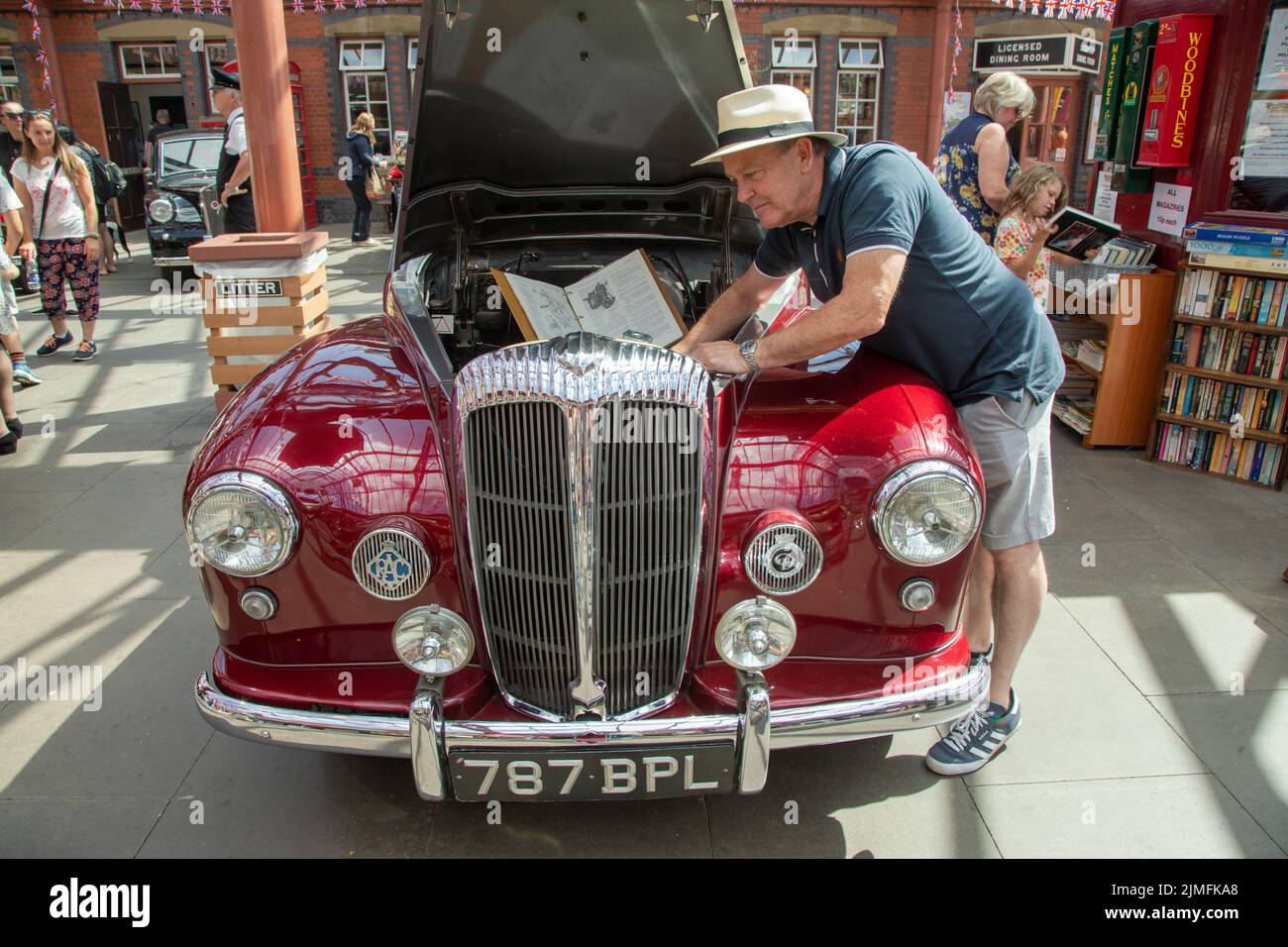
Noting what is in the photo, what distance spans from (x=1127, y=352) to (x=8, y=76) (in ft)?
65.7

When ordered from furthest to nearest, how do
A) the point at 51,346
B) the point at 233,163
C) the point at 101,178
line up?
the point at 101,178 → the point at 51,346 → the point at 233,163

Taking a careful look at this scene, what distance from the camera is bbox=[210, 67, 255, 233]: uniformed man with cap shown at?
686 cm

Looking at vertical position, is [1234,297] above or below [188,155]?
below

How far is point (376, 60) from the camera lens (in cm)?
1650

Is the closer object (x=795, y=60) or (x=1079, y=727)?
(x=1079, y=727)

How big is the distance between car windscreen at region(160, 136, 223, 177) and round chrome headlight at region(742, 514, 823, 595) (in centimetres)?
1208

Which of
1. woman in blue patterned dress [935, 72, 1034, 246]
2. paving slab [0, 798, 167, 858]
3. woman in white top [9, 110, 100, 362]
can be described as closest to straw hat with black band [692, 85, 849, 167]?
paving slab [0, 798, 167, 858]

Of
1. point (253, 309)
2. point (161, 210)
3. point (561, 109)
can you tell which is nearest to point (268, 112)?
point (253, 309)

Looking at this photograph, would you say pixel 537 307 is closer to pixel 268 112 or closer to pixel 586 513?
pixel 586 513

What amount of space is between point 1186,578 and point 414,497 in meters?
3.40

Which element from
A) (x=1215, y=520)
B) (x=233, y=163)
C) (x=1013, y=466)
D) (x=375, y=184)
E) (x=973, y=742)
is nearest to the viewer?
(x=1013, y=466)

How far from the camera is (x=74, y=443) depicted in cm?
560

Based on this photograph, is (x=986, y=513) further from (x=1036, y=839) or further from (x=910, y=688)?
(x=1036, y=839)

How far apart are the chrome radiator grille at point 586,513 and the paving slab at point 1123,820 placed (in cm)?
112
